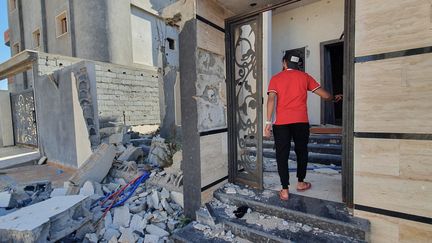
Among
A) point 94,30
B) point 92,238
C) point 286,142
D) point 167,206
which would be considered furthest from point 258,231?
point 94,30

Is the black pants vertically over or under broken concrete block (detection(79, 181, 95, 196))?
over

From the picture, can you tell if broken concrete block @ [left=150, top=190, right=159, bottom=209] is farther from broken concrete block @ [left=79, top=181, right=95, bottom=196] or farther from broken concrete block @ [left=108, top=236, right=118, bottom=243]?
broken concrete block @ [left=79, top=181, right=95, bottom=196]

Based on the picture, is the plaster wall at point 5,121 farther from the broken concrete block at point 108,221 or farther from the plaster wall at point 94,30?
the broken concrete block at point 108,221

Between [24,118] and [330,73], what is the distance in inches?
437

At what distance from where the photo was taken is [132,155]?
520 cm

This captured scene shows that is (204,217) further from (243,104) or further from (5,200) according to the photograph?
(5,200)

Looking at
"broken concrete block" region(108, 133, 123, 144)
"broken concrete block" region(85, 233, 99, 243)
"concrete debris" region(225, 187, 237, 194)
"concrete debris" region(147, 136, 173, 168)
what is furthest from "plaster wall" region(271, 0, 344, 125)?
"broken concrete block" region(85, 233, 99, 243)

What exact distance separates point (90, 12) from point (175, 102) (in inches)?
287

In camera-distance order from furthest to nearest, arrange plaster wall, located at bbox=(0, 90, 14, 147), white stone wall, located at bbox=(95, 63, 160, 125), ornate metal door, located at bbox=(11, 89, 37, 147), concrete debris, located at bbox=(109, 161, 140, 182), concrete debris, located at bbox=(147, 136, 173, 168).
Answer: plaster wall, located at bbox=(0, 90, 14, 147), ornate metal door, located at bbox=(11, 89, 37, 147), white stone wall, located at bbox=(95, 63, 160, 125), concrete debris, located at bbox=(147, 136, 173, 168), concrete debris, located at bbox=(109, 161, 140, 182)

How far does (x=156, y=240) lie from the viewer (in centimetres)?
267

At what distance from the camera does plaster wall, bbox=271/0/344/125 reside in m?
5.42

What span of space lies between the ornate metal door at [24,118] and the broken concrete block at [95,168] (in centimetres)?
577

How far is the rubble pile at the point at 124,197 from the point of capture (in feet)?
9.05

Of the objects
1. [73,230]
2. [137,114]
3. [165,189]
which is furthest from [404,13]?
[137,114]
